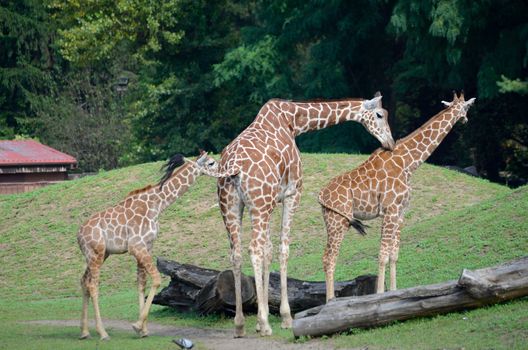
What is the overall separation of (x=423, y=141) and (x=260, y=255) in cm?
324

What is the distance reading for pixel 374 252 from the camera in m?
23.3

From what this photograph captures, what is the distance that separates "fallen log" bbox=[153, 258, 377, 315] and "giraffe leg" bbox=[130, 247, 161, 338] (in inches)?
54.0

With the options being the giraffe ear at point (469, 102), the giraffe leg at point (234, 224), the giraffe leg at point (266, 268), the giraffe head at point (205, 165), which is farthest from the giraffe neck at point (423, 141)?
the giraffe head at point (205, 165)

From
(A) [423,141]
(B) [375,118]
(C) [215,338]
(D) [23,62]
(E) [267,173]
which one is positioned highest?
(B) [375,118]

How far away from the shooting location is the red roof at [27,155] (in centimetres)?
3784

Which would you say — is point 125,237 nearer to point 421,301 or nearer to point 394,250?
point 394,250

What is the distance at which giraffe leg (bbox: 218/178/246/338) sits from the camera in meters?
16.1

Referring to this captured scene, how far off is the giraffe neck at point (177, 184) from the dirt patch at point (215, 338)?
6.36 feet

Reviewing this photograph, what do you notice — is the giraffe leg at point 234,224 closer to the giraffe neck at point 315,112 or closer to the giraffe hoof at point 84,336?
the giraffe neck at point 315,112

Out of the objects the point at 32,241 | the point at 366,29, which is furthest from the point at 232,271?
the point at 366,29

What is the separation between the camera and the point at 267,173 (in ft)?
53.2

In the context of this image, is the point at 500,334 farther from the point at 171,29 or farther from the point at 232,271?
the point at 171,29

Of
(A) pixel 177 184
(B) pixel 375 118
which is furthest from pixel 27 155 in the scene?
(B) pixel 375 118

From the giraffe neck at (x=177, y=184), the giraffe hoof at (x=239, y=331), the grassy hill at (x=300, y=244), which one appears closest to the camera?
the grassy hill at (x=300, y=244)
